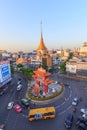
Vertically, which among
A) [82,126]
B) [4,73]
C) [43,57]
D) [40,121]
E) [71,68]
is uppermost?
[43,57]

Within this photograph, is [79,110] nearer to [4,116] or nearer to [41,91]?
[41,91]

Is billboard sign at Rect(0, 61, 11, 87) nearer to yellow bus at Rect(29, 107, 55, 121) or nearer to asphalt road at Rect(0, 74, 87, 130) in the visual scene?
asphalt road at Rect(0, 74, 87, 130)

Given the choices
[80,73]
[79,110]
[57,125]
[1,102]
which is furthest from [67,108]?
[80,73]

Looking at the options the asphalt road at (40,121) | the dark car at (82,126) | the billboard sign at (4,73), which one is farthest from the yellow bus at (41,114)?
the billboard sign at (4,73)

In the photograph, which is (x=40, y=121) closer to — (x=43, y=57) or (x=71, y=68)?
(x=71, y=68)

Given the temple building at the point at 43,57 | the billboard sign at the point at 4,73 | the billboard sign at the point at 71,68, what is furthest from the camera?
the temple building at the point at 43,57

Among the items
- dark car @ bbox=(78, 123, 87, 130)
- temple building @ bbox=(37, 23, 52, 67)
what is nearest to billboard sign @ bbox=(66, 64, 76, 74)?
temple building @ bbox=(37, 23, 52, 67)

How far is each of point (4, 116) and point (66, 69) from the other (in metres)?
37.9

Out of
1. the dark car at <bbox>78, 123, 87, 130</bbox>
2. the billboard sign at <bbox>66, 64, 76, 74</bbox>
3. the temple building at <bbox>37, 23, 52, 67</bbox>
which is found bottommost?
the dark car at <bbox>78, 123, 87, 130</bbox>

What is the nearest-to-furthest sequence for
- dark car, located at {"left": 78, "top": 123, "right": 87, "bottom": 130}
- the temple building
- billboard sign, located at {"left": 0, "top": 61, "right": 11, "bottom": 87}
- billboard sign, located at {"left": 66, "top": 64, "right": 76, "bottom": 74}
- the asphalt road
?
dark car, located at {"left": 78, "top": 123, "right": 87, "bottom": 130}, the asphalt road, billboard sign, located at {"left": 0, "top": 61, "right": 11, "bottom": 87}, billboard sign, located at {"left": 66, "top": 64, "right": 76, "bottom": 74}, the temple building

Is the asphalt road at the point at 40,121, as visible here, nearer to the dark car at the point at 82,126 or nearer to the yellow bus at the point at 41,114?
the yellow bus at the point at 41,114

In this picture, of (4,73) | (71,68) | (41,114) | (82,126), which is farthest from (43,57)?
(82,126)

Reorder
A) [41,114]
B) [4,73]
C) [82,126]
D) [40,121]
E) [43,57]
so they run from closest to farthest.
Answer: [82,126] < [40,121] < [41,114] < [4,73] < [43,57]

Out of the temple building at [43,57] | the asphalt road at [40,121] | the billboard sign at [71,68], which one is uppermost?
the temple building at [43,57]
